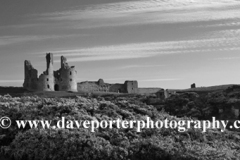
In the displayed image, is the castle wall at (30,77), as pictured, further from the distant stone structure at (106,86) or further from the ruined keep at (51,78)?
the distant stone structure at (106,86)

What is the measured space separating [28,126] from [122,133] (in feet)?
13.1

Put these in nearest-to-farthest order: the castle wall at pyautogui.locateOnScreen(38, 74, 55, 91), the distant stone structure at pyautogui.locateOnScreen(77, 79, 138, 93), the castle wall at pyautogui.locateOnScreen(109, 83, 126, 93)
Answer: the castle wall at pyautogui.locateOnScreen(38, 74, 55, 91) < the distant stone structure at pyautogui.locateOnScreen(77, 79, 138, 93) < the castle wall at pyautogui.locateOnScreen(109, 83, 126, 93)

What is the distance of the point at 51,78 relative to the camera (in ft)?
213

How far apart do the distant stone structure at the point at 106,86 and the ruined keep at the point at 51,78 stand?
6.20m

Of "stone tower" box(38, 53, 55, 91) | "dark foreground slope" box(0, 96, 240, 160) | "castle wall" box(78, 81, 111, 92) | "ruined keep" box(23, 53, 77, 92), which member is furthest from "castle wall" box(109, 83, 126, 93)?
"dark foreground slope" box(0, 96, 240, 160)

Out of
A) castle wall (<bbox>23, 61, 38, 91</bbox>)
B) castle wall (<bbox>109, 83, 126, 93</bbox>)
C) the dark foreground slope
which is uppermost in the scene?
castle wall (<bbox>23, 61, 38, 91</bbox>)

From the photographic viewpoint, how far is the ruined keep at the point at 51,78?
6341cm

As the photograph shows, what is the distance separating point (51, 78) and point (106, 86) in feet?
54.6

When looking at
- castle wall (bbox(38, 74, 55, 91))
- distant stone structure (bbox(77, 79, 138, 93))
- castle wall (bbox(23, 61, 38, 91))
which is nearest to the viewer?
castle wall (bbox(38, 74, 55, 91))

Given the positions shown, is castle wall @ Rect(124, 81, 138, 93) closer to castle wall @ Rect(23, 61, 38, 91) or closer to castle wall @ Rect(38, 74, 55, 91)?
castle wall @ Rect(38, 74, 55, 91)

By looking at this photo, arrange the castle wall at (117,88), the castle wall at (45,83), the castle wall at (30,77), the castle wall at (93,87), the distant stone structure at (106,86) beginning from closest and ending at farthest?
the castle wall at (45,83)
the castle wall at (30,77)
the castle wall at (93,87)
the distant stone structure at (106,86)
the castle wall at (117,88)

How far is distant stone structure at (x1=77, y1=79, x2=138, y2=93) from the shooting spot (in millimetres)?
74256

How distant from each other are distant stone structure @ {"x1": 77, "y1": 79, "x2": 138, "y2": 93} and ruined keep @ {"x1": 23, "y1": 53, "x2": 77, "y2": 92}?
20.4ft

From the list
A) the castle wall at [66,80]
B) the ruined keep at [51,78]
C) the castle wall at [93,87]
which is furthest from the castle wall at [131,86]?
the castle wall at [66,80]
